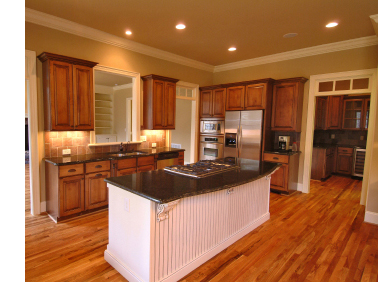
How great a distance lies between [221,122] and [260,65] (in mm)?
1606

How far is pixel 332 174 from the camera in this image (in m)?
6.61

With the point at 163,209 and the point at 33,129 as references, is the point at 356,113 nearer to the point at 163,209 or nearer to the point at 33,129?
the point at 163,209

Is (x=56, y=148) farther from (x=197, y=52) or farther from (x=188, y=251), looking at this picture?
(x=197, y=52)

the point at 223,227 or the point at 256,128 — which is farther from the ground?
the point at 256,128

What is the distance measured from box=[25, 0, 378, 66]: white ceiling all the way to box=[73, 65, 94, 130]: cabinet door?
798 millimetres

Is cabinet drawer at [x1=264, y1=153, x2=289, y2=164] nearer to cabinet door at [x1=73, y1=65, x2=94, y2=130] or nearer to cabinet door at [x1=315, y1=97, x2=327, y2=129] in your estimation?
cabinet door at [x1=315, y1=97, x2=327, y2=129]

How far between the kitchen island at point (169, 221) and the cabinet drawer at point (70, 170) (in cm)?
124

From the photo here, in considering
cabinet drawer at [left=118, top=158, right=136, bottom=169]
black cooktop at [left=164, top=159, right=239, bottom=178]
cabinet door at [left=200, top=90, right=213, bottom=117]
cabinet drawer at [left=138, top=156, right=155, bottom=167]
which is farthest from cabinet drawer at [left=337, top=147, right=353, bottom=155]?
cabinet drawer at [left=118, top=158, right=136, bottom=169]

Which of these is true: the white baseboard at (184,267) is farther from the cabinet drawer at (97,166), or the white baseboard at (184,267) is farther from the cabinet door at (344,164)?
the cabinet door at (344,164)

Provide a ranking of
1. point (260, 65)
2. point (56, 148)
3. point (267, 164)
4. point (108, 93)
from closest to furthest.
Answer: point (267, 164), point (56, 148), point (260, 65), point (108, 93)

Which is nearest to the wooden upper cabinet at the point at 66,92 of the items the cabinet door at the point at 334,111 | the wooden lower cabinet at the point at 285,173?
the wooden lower cabinet at the point at 285,173

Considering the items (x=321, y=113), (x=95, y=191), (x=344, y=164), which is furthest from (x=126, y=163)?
(x=344, y=164)

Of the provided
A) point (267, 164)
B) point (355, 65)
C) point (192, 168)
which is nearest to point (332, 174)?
point (355, 65)

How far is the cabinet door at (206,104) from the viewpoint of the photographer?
229 inches
